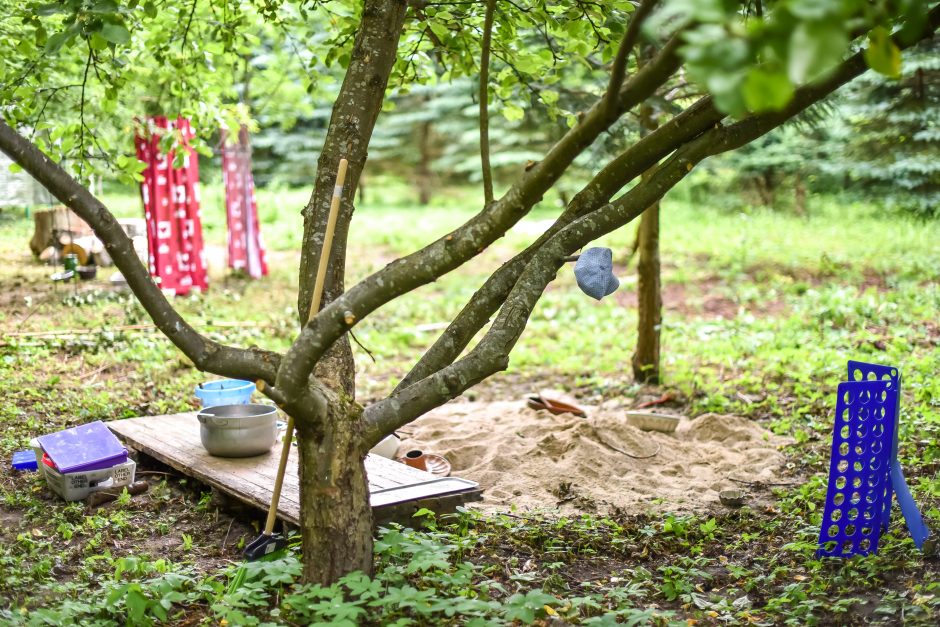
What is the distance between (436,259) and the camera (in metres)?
3.10

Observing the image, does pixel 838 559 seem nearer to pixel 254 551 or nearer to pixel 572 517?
pixel 572 517

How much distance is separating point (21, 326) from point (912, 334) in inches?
321

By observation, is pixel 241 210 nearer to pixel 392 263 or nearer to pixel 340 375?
pixel 340 375

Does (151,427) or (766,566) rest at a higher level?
(151,427)

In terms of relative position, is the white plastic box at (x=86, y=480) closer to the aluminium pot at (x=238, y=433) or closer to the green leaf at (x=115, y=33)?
the aluminium pot at (x=238, y=433)

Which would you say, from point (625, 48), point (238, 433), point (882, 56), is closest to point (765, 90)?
point (882, 56)

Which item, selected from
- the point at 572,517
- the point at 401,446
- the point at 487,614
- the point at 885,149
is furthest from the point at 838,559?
the point at 885,149

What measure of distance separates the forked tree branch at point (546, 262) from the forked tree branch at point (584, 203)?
0.21 feet

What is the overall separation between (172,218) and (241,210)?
1.53m

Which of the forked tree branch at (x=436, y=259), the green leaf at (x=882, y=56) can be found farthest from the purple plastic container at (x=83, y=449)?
the green leaf at (x=882, y=56)

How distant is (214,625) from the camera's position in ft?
10.6

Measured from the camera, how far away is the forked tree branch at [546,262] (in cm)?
333

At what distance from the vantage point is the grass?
335cm

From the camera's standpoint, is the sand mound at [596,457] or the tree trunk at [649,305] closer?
the sand mound at [596,457]
